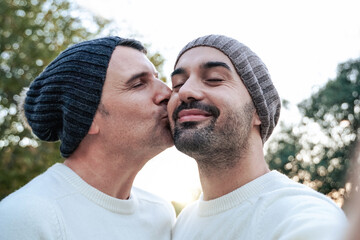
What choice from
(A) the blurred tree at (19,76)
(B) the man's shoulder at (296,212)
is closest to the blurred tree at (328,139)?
(A) the blurred tree at (19,76)

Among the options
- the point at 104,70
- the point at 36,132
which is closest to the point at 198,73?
the point at 104,70

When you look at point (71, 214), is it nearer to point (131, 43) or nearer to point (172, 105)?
point (172, 105)

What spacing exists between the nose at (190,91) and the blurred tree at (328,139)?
20.6 m

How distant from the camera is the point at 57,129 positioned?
3.72m

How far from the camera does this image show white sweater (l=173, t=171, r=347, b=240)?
2.05m

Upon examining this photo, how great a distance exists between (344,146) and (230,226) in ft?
71.9

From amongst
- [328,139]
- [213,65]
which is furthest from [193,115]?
[328,139]

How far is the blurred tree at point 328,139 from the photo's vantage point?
72.5 ft

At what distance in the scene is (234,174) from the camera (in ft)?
10.1

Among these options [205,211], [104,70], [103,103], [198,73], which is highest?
[198,73]

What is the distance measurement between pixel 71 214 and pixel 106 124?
0.87 m

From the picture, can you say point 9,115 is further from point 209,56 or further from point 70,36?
point 209,56

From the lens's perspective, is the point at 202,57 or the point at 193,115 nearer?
the point at 193,115

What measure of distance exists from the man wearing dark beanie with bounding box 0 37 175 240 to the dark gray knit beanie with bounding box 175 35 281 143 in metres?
0.58
